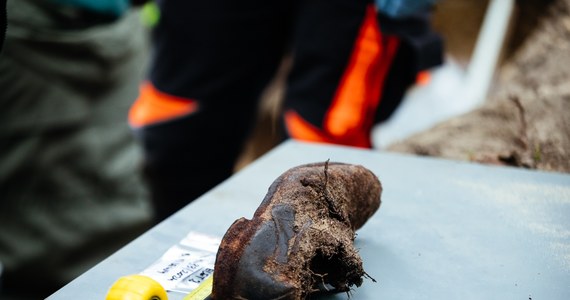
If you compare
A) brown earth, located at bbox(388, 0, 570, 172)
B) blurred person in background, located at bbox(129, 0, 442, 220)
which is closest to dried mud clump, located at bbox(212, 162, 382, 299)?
brown earth, located at bbox(388, 0, 570, 172)

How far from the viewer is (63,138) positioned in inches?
77.1

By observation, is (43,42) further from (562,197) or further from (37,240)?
(562,197)

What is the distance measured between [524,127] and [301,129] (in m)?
0.61

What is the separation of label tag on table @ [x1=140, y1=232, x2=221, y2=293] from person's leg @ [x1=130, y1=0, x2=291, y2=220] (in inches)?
45.3

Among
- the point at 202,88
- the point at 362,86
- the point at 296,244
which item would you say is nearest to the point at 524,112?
the point at 362,86

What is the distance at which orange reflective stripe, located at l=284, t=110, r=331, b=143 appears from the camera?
187 centimetres

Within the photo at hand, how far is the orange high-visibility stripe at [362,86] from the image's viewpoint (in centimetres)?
177

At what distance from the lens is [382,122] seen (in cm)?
194

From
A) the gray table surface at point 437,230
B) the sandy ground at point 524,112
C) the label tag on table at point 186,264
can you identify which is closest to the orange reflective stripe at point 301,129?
the sandy ground at point 524,112

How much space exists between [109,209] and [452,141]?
1106 millimetres

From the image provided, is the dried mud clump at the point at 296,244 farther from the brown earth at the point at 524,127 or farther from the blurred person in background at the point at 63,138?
the blurred person in background at the point at 63,138

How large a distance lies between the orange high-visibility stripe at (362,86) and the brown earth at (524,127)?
138mm

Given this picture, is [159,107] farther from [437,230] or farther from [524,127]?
[437,230]

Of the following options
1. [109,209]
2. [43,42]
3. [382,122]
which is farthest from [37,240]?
[382,122]
